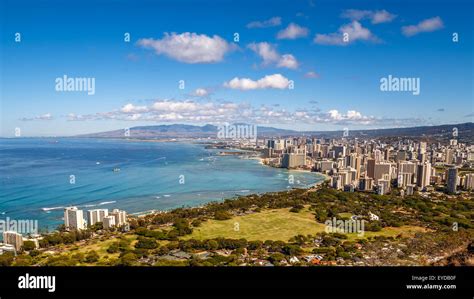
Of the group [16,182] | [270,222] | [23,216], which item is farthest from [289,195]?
[16,182]

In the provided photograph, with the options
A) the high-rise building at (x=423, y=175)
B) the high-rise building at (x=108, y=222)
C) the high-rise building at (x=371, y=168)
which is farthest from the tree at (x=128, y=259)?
the high-rise building at (x=371, y=168)

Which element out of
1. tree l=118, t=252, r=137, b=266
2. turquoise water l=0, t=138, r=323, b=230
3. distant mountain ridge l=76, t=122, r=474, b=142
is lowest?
turquoise water l=0, t=138, r=323, b=230

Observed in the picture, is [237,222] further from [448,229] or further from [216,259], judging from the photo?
[448,229]

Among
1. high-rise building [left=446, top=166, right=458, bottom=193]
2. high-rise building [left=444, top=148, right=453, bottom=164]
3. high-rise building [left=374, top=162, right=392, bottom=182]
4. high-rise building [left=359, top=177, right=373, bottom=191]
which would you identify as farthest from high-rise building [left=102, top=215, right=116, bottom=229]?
high-rise building [left=444, top=148, right=453, bottom=164]

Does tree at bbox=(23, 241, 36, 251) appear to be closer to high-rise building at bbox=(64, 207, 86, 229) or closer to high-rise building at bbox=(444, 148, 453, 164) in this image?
high-rise building at bbox=(64, 207, 86, 229)

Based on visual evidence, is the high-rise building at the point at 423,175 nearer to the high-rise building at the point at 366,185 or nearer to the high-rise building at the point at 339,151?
the high-rise building at the point at 366,185

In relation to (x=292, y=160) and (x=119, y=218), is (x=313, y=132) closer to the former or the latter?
(x=292, y=160)
